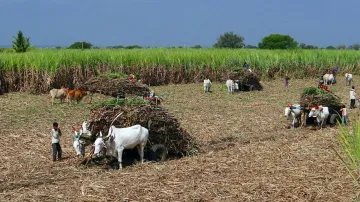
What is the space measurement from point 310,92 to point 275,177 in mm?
6301

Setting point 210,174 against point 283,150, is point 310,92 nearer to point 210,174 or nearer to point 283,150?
point 283,150

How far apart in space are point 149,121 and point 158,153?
75 cm

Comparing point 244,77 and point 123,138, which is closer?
point 123,138

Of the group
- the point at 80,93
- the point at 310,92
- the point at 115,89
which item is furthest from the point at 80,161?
the point at 80,93

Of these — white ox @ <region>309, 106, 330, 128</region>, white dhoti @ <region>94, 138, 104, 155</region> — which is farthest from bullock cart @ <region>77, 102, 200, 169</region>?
white ox @ <region>309, 106, 330, 128</region>

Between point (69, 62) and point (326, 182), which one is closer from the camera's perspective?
point (326, 182)

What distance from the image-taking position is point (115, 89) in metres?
16.2

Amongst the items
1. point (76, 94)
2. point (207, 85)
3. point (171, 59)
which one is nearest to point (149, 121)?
point (76, 94)

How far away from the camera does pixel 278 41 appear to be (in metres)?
77.6

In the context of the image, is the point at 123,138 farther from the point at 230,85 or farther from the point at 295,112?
the point at 230,85

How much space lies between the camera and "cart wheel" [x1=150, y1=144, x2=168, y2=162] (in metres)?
10.4

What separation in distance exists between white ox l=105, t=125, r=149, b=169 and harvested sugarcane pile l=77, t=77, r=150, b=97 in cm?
634

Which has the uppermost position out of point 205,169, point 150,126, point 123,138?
point 150,126

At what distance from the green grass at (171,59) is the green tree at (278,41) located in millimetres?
37748
